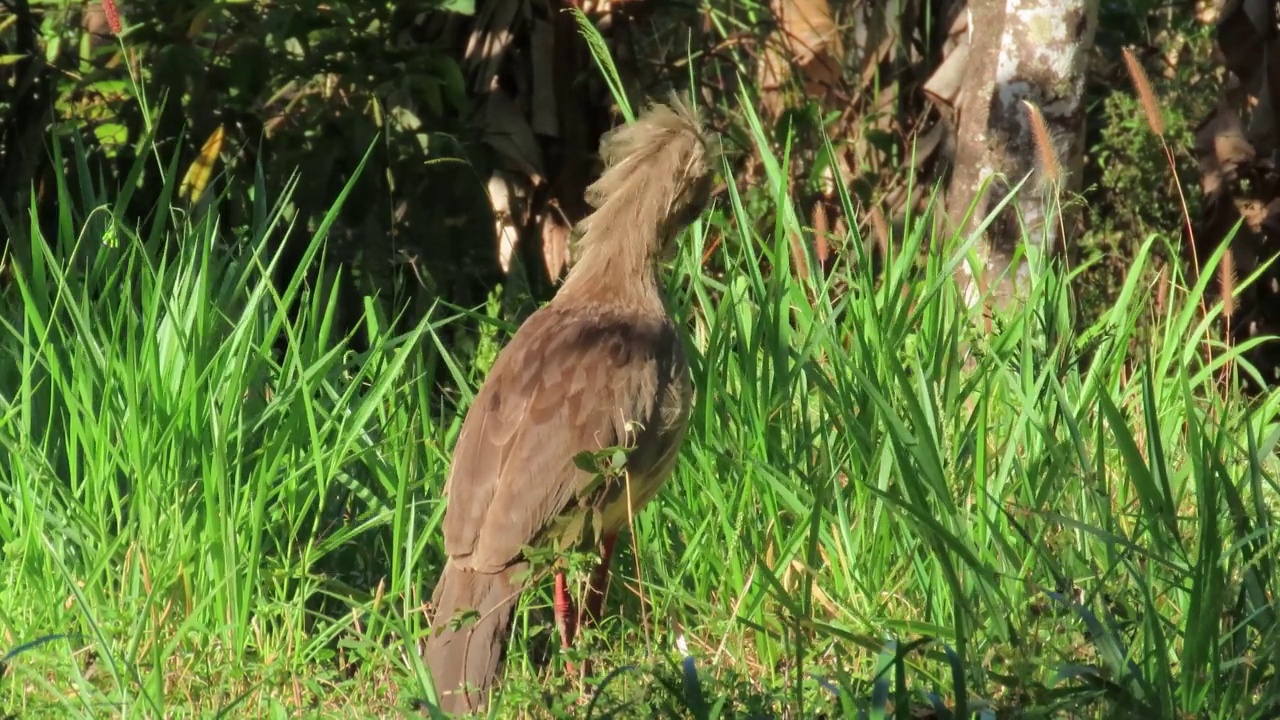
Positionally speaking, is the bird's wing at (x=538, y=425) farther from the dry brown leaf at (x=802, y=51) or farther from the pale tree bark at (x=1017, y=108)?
the dry brown leaf at (x=802, y=51)

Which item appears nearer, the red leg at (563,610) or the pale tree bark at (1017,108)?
the red leg at (563,610)

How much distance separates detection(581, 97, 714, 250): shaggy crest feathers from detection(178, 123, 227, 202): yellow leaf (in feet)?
7.85

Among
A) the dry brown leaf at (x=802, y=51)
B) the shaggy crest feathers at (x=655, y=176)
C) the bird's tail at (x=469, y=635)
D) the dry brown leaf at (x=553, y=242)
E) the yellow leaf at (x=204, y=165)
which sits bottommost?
the dry brown leaf at (x=553, y=242)

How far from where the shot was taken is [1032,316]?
14.2 ft

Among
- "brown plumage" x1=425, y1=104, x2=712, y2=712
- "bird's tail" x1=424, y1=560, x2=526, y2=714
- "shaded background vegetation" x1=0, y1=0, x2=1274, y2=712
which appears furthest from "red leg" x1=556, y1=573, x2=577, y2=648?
"shaded background vegetation" x1=0, y1=0, x2=1274, y2=712

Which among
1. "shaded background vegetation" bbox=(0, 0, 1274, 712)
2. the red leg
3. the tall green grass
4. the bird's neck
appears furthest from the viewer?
"shaded background vegetation" bbox=(0, 0, 1274, 712)

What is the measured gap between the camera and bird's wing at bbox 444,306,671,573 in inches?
145

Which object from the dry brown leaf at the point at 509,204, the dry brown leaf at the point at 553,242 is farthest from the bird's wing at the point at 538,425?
the dry brown leaf at the point at 553,242

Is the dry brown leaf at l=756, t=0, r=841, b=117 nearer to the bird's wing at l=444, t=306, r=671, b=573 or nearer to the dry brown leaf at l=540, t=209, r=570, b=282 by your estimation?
the dry brown leaf at l=540, t=209, r=570, b=282

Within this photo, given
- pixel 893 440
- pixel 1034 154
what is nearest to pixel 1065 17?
pixel 1034 154

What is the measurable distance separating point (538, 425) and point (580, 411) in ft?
0.36

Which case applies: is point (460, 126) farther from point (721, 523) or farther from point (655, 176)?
point (721, 523)

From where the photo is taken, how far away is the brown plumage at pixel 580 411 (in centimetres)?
361

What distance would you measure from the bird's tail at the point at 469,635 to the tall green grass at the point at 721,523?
0.08 metres
